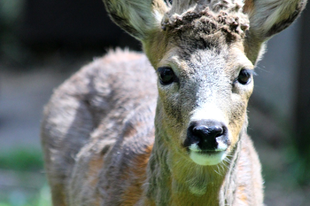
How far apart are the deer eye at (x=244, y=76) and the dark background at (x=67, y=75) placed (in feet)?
3.35

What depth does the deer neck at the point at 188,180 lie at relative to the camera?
150 inches

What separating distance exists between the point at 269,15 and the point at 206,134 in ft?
4.81

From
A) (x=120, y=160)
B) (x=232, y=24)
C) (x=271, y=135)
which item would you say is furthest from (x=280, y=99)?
(x=232, y=24)

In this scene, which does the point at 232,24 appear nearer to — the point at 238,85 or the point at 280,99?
the point at 238,85

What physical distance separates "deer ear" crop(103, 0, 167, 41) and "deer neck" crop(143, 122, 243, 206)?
0.95 m

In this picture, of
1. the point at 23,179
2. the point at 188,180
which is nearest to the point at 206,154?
the point at 188,180

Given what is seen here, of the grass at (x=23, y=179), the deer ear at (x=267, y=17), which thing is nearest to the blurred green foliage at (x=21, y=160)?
the grass at (x=23, y=179)

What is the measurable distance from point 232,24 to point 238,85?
0.46m

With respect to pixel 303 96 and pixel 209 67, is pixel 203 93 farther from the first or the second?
pixel 303 96

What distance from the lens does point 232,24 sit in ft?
12.1

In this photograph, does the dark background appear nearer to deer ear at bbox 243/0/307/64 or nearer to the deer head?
deer ear at bbox 243/0/307/64

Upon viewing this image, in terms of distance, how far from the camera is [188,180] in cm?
383

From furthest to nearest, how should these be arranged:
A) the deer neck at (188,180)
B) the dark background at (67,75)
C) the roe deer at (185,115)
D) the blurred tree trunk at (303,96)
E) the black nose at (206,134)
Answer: the blurred tree trunk at (303,96), the dark background at (67,75), the deer neck at (188,180), the roe deer at (185,115), the black nose at (206,134)

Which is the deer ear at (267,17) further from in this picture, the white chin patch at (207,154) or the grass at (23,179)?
the grass at (23,179)
